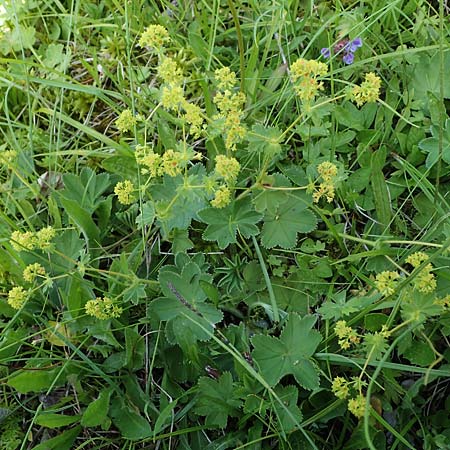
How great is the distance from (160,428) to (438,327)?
907mm

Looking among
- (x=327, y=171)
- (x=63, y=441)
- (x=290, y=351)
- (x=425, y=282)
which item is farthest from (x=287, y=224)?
(x=63, y=441)

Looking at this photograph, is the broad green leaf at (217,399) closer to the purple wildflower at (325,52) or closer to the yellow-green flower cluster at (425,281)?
the yellow-green flower cluster at (425,281)

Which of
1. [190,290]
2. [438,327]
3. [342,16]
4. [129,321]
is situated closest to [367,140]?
[342,16]

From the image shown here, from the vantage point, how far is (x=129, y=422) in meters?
1.88

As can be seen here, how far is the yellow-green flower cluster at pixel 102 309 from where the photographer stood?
178 cm

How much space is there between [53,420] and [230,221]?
843mm

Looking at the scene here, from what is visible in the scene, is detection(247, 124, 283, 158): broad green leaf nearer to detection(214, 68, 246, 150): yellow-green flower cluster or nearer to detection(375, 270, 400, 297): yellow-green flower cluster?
detection(214, 68, 246, 150): yellow-green flower cluster

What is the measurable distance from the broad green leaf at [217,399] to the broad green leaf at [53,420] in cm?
43

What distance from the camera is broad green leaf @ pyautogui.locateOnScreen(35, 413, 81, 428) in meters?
1.87

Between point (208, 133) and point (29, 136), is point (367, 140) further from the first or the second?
point (29, 136)

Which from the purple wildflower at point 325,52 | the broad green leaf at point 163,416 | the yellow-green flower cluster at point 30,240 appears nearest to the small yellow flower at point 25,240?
the yellow-green flower cluster at point 30,240

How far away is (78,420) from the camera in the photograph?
6.37ft

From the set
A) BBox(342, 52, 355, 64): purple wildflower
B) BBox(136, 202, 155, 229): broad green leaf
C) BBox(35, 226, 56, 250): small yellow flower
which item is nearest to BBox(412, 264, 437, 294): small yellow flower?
BBox(136, 202, 155, 229): broad green leaf

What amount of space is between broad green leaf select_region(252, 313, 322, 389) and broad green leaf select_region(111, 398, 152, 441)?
419 millimetres
